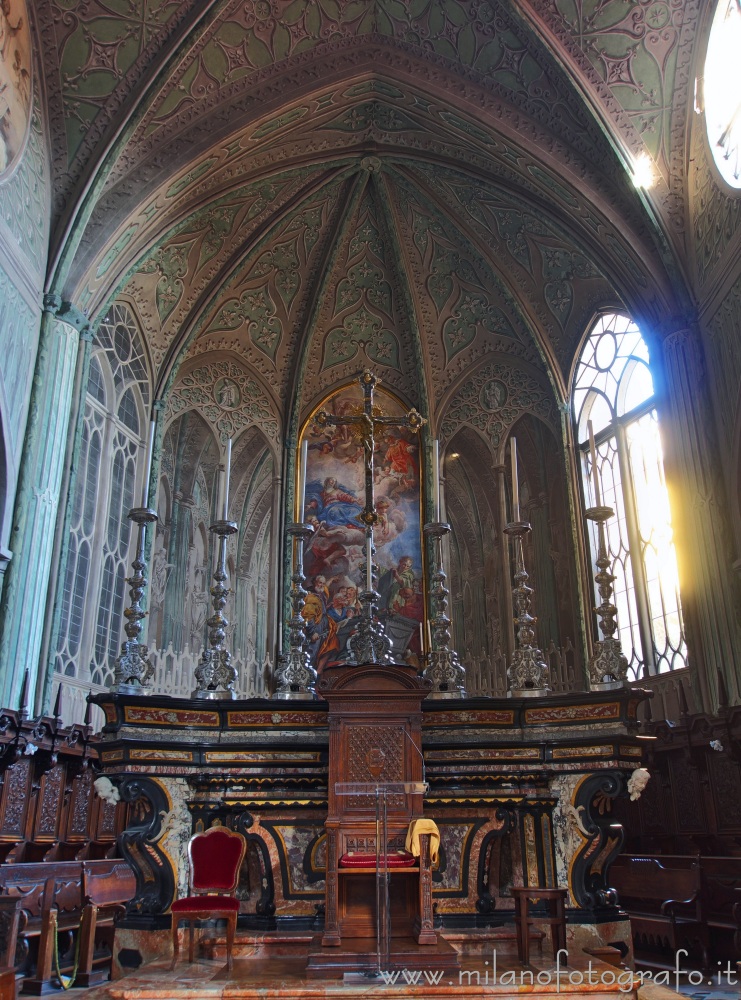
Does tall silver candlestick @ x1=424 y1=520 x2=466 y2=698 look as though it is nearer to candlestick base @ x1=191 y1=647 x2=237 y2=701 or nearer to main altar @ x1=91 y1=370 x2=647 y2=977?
main altar @ x1=91 y1=370 x2=647 y2=977

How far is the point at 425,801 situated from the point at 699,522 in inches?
213

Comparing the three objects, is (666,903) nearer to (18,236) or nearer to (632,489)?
(632,489)

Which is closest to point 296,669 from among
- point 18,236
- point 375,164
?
point 18,236

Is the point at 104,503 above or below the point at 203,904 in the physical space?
above

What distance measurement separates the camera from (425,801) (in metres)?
6.83

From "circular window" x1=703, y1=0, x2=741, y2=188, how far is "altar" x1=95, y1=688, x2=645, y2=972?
701 centimetres

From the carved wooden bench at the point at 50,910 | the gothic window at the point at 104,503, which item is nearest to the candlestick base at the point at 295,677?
the carved wooden bench at the point at 50,910

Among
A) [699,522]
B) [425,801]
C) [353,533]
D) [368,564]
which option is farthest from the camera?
[353,533]

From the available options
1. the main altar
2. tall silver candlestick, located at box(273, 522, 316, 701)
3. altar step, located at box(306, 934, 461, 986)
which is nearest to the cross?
tall silver candlestick, located at box(273, 522, 316, 701)

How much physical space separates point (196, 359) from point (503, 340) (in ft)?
18.9

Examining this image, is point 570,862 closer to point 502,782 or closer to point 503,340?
point 502,782

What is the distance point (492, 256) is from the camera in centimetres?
1585

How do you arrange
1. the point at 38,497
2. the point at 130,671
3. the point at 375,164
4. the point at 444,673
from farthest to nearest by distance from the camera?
the point at 375,164, the point at 38,497, the point at 444,673, the point at 130,671

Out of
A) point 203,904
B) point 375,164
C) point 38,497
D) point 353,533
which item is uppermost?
point 375,164
